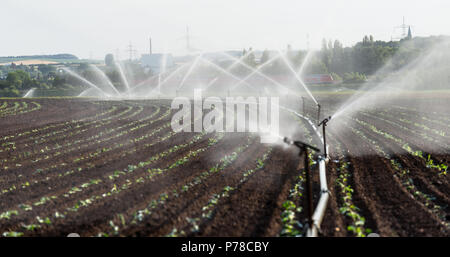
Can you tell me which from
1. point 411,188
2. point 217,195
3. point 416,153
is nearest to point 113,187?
point 217,195

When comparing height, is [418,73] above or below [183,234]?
above

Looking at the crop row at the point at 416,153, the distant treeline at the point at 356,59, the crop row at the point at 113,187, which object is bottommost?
the crop row at the point at 113,187

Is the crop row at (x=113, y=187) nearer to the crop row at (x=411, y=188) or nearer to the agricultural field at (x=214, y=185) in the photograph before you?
the agricultural field at (x=214, y=185)

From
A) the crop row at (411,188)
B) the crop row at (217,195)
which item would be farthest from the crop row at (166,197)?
the crop row at (411,188)

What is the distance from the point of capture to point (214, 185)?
8453 mm

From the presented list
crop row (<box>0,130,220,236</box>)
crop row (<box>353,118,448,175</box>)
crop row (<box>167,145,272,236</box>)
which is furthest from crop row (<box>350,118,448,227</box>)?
crop row (<box>0,130,220,236</box>)

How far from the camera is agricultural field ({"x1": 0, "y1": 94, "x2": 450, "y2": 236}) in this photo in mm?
6293

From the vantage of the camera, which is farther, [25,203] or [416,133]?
[416,133]

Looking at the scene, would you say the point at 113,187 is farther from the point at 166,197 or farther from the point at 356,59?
the point at 356,59

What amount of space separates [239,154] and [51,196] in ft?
18.8

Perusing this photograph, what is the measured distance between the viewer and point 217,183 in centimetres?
861

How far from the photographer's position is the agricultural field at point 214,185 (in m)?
6.29
